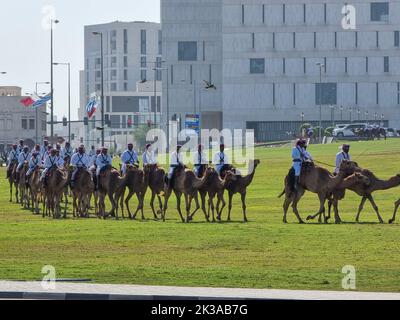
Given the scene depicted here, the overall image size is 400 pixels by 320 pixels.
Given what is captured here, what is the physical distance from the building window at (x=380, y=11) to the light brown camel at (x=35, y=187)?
4462 inches

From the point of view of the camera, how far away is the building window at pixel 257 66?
165625 millimetres

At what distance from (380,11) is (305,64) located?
422 inches

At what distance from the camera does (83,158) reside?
49.5 m

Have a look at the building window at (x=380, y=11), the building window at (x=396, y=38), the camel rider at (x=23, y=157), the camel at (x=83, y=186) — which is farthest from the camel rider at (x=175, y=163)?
the building window at (x=396, y=38)

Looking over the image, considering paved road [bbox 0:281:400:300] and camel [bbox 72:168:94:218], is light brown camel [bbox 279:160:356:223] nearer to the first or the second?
camel [bbox 72:168:94:218]

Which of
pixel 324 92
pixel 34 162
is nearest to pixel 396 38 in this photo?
pixel 324 92

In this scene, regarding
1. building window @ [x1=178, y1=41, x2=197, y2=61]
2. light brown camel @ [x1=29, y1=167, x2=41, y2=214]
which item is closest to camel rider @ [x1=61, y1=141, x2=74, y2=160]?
light brown camel @ [x1=29, y1=167, x2=41, y2=214]

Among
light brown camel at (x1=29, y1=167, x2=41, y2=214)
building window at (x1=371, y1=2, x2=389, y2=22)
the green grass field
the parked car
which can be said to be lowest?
the green grass field

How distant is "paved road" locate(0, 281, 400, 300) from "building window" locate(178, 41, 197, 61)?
522 feet

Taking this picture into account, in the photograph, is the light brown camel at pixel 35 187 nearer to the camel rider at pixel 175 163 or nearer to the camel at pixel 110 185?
the camel at pixel 110 185

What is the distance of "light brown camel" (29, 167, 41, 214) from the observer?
175ft

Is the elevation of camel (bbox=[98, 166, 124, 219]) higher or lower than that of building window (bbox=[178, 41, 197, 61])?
lower
